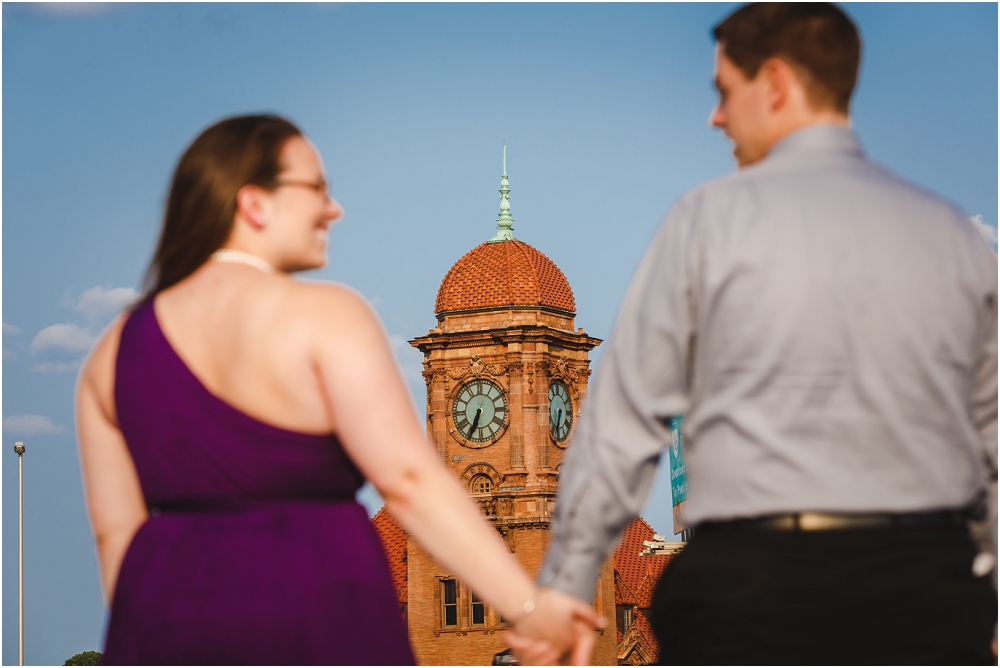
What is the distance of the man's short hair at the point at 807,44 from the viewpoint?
14.1ft

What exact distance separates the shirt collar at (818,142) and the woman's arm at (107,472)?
1782 mm

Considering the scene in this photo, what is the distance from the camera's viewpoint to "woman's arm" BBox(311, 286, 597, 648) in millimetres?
4113

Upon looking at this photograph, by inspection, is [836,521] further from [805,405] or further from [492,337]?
[492,337]

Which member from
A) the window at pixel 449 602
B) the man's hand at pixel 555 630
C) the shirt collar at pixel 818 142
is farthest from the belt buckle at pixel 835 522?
the window at pixel 449 602

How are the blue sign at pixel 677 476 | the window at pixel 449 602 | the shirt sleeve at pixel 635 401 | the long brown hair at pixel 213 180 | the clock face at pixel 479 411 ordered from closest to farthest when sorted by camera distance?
the shirt sleeve at pixel 635 401
the long brown hair at pixel 213 180
the blue sign at pixel 677 476
the window at pixel 449 602
the clock face at pixel 479 411

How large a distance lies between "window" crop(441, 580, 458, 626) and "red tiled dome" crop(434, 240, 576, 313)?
1143cm

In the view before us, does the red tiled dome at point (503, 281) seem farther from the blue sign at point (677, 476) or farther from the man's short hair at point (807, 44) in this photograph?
the man's short hair at point (807, 44)

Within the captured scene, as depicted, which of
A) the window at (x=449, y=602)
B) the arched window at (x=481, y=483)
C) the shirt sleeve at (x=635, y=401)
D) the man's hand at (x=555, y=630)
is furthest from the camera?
the arched window at (x=481, y=483)

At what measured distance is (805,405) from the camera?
3.96 meters

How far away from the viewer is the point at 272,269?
14.6 feet

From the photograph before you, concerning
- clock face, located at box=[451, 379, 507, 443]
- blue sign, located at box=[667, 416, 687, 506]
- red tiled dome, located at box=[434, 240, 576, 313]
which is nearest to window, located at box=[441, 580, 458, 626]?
clock face, located at box=[451, 379, 507, 443]

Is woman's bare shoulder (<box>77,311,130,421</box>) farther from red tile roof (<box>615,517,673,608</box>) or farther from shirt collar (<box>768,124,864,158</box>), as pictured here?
red tile roof (<box>615,517,673,608</box>)

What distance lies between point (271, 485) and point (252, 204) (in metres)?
0.78

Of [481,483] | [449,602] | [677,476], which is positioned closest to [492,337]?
[481,483]
